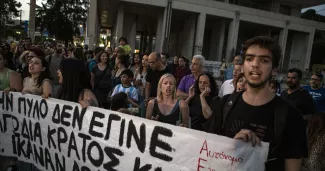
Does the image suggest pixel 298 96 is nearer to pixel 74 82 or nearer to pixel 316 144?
pixel 316 144

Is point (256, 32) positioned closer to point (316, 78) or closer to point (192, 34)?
point (192, 34)

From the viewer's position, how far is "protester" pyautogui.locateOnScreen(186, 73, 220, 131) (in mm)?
3562

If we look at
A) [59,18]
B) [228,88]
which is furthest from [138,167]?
[59,18]

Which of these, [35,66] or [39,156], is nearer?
[39,156]

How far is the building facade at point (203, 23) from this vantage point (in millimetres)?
23672

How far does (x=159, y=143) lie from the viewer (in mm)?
2334

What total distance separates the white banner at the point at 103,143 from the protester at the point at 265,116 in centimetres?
9

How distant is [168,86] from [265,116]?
1728mm

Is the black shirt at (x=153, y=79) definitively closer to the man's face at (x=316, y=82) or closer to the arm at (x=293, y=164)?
the man's face at (x=316, y=82)

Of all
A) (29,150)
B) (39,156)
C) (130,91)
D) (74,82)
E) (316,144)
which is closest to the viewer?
(316,144)

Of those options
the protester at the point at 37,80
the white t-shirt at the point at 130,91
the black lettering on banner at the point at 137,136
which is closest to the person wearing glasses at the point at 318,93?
Result: the white t-shirt at the point at 130,91

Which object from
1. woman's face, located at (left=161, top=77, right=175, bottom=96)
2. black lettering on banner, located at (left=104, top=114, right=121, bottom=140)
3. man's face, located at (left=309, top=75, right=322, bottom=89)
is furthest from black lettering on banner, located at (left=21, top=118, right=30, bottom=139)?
man's face, located at (left=309, top=75, right=322, bottom=89)

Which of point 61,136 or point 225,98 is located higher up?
point 225,98

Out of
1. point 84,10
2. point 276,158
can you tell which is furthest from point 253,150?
point 84,10
